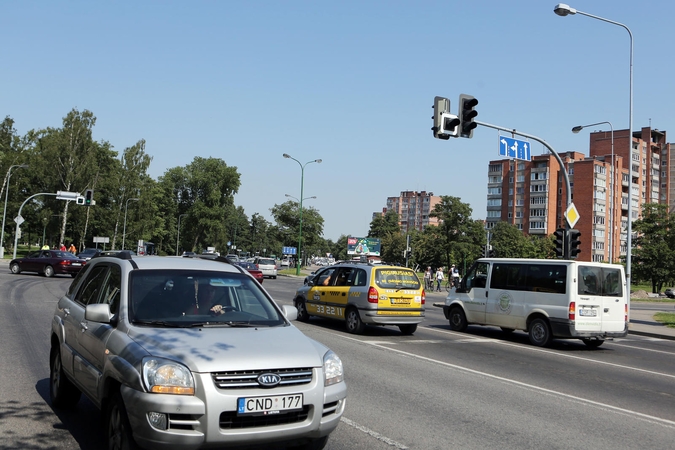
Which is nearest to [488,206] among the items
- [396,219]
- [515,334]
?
[396,219]

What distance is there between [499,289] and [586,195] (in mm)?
100030

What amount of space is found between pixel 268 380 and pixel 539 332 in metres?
11.9

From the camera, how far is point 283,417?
174 inches

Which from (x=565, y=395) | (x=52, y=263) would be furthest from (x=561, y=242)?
(x=52, y=263)

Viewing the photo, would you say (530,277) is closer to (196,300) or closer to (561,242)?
(561,242)

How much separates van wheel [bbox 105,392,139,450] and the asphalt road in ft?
2.65

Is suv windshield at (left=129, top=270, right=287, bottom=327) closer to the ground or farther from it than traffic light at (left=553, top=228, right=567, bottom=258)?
closer to the ground

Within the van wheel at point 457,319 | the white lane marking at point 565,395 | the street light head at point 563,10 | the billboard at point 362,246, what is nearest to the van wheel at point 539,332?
the van wheel at point 457,319

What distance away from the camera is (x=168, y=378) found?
4.30 metres

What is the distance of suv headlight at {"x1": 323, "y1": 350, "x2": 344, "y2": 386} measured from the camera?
476cm

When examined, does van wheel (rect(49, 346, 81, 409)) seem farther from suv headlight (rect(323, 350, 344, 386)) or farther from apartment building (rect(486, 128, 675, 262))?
apartment building (rect(486, 128, 675, 262))

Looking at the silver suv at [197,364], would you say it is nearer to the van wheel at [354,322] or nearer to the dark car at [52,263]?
the van wheel at [354,322]

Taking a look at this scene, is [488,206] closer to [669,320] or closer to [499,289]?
[669,320]

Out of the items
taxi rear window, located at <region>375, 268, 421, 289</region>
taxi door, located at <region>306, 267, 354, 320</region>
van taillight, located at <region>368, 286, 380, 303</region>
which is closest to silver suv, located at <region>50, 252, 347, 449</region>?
van taillight, located at <region>368, 286, 380, 303</region>
